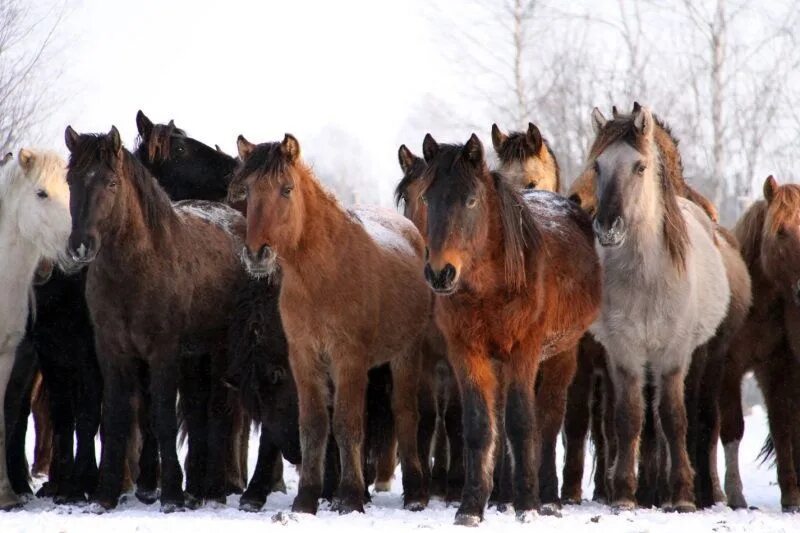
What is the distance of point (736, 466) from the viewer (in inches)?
388

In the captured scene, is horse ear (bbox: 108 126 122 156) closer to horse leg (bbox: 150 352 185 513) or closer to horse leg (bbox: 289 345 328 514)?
horse leg (bbox: 150 352 185 513)

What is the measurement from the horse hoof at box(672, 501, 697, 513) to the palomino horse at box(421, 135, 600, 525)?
55.5 inches

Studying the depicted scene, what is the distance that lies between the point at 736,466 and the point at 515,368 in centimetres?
327

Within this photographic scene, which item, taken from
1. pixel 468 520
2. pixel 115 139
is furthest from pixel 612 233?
pixel 115 139

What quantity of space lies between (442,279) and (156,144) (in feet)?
17.3

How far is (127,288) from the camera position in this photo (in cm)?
849

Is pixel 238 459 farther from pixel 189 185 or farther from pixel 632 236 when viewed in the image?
pixel 632 236

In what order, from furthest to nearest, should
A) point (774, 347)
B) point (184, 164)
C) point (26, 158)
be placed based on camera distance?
point (184, 164) < point (774, 347) < point (26, 158)

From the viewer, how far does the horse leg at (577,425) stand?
9.70m

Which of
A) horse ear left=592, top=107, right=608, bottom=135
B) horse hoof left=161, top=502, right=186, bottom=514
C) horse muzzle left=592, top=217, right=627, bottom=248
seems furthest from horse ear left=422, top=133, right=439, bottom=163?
horse hoof left=161, top=502, right=186, bottom=514

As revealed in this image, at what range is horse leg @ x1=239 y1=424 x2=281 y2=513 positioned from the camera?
28.6ft

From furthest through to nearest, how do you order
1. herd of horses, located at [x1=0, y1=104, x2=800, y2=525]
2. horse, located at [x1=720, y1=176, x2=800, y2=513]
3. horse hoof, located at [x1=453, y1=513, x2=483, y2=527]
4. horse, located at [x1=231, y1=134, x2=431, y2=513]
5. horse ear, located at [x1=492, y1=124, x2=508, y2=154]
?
horse ear, located at [x1=492, y1=124, x2=508, y2=154]
horse, located at [x1=720, y1=176, x2=800, y2=513]
horse, located at [x1=231, y1=134, x2=431, y2=513]
herd of horses, located at [x1=0, y1=104, x2=800, y2=525]
horse hoof, located at [x1=453, y1=513, x2=483, y2=527]

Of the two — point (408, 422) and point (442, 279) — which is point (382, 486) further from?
point (442, 279)

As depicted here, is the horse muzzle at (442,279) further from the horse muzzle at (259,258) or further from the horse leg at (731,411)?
the horse leg at (731,411)
